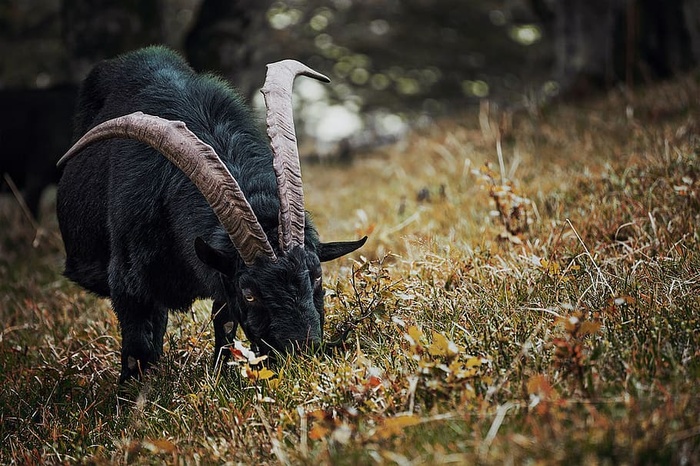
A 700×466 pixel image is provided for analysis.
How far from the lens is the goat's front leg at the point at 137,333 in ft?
15.4

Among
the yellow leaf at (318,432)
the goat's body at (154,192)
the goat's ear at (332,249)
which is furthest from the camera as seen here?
the goat's body at (154,192)

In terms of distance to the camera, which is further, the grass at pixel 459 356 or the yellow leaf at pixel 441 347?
the yellow leaf at pixel 441 347

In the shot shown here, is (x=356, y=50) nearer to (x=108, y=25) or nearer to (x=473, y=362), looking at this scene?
(x=108, y=25)

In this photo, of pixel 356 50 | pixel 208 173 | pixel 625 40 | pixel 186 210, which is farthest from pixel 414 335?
pixel 356 50

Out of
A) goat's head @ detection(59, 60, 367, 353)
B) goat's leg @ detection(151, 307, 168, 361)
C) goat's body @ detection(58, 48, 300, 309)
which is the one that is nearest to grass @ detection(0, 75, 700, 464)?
goat's leg @ detection(151, 307, 168, 361)

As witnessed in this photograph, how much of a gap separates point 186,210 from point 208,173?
57cm

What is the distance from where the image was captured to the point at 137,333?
473cm

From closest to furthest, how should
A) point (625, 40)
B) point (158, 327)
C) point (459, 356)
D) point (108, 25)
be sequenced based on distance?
1. point (459, 356)
2. point (158, 327)
3. point (108, 25)
4. point (625, 40)

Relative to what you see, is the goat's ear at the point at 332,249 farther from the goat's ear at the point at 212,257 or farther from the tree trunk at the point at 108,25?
the tree trunk at the point at 108,25

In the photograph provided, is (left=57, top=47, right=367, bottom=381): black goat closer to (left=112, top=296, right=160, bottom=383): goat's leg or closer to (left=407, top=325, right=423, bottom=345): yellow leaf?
(left=112, top=296, right=160, bottom=383): goat's leg

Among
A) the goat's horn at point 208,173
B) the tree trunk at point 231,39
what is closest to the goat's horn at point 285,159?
the goat's horn at point 208,173

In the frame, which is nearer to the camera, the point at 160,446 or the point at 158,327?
the point at 160,446

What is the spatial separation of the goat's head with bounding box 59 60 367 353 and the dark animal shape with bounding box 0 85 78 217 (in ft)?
23.2

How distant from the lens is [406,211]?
7562 millimetres
